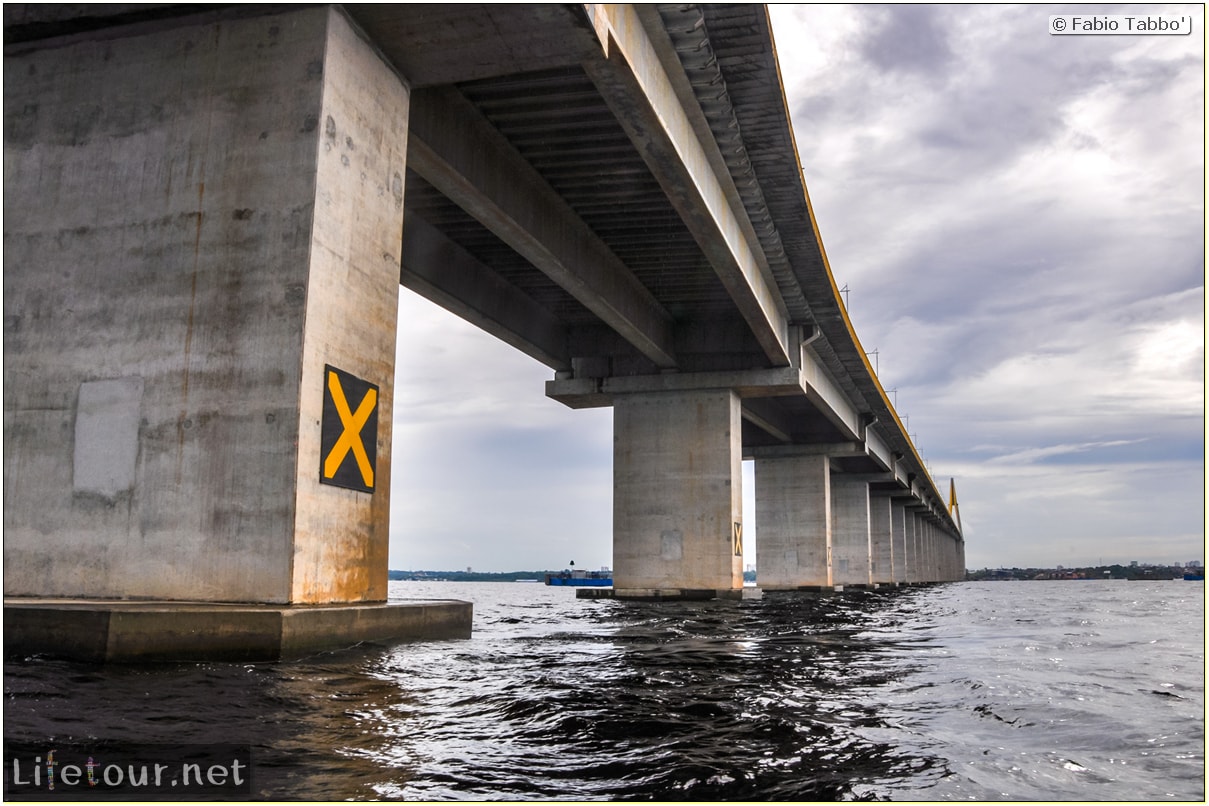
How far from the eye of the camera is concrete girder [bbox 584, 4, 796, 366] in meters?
12.1

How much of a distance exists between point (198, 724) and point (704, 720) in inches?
113

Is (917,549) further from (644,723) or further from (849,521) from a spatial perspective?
(644,723)

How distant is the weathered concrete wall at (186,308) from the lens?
9.20 meters

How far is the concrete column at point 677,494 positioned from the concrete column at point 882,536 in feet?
143

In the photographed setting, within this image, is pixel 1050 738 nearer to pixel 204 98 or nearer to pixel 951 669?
pixel 951 669

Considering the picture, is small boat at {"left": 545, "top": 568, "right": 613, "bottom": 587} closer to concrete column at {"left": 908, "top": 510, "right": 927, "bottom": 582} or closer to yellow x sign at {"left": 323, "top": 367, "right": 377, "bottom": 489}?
concrete column at {"left": 908, "top": 510, "right": 927, "bottom": 582}

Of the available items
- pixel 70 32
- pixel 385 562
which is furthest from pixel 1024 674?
pixel 70 32

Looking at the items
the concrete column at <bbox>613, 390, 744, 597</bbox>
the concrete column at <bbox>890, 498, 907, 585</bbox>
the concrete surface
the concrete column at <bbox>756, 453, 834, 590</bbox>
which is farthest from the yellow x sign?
the concrete column at <bbox>890, 498, 907, 585</bbox>

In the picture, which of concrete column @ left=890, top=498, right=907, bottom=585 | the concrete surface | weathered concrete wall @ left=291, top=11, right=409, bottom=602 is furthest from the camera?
concrete column @ left=890, top=498, right=907, bottom=585

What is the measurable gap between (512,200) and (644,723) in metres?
13.5

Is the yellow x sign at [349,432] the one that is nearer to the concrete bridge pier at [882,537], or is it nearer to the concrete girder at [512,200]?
the concrete girder at [512,200]

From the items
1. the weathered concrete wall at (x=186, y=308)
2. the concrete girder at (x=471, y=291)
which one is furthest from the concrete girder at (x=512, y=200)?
the weathered concrete wall at (x=186, y=308)

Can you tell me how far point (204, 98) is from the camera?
10.2 meters

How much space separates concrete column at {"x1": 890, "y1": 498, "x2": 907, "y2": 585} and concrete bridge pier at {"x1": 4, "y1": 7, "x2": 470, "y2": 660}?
71.2 m
